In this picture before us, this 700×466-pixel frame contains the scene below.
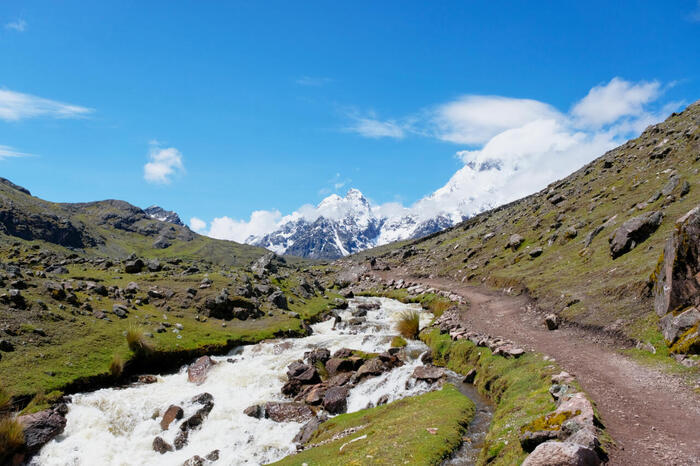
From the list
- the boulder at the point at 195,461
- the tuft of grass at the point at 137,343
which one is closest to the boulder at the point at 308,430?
the boulder at the point at 195,461

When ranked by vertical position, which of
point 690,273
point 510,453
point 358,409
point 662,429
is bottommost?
point 358,409

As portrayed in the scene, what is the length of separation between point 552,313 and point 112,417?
40.1 metres

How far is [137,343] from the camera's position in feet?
115

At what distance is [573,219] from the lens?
234ft

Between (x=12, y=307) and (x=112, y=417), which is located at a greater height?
(x=12, y=307)

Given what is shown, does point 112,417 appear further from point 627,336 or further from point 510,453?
point 627,336

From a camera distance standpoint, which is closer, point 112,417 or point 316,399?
point 112,417

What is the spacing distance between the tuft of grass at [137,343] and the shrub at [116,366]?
2482mm

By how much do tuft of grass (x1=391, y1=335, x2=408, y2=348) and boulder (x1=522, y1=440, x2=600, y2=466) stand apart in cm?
2716

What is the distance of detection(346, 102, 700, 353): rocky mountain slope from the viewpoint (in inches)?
963

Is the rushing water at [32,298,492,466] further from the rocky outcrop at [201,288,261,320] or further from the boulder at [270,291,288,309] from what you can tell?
the boulder at [270,291,288,309]

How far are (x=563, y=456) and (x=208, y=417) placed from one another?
965 inches

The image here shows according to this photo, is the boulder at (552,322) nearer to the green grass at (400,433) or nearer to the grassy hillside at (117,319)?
the green grass at (400,433)

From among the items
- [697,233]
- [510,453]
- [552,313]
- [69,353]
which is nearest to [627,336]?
[697,233]
